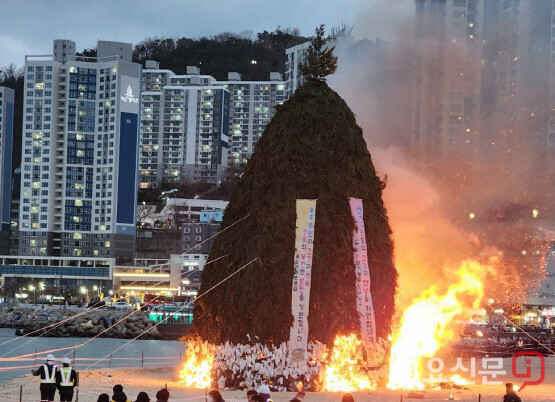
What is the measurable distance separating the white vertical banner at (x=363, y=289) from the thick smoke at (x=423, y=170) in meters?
3.58

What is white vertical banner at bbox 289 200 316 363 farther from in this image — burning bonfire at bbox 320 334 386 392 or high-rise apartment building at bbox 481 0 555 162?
high-rise apartment building at bbox 481 0 555 162

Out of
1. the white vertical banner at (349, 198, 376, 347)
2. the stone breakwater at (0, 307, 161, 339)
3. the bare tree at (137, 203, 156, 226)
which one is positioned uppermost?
the bare tree at (137, 203, 156, 226)

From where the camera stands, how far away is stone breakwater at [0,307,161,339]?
82.4 meters

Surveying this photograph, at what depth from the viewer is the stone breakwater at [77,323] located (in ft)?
270

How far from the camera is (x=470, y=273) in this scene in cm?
3209

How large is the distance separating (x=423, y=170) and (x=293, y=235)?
8.60 m

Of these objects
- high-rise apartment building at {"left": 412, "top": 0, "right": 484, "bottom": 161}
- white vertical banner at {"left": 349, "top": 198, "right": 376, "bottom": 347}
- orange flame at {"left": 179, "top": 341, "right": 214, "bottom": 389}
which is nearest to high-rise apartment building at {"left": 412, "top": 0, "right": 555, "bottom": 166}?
high-rise apartment building at {"left": 412, "top": 0, "right": 484, "bottom": 161}

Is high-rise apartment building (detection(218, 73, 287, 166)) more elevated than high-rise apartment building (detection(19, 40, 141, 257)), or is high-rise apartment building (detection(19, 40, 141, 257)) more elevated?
high-rise apartment building (detection(218, 73, 287, 166))

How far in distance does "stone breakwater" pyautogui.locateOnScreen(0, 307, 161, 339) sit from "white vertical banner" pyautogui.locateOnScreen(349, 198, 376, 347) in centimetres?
5304

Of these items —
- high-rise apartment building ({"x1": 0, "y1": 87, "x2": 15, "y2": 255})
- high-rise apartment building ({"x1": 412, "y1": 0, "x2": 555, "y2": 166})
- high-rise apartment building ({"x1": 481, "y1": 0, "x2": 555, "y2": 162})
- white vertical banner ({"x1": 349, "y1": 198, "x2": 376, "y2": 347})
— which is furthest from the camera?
high-rise apartment building ({"x1": 0, "y1": 87, "x2": 15, "y2": 255})

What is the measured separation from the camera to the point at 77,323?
277 ft

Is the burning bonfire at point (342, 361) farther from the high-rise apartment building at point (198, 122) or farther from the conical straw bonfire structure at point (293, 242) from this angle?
the high-rise apartment building at point (198, 122)

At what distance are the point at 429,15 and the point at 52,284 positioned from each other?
10494 centimetres

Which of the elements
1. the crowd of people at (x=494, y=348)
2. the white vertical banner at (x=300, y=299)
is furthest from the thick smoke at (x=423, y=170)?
the crowd of people at (x=494, y=348)
